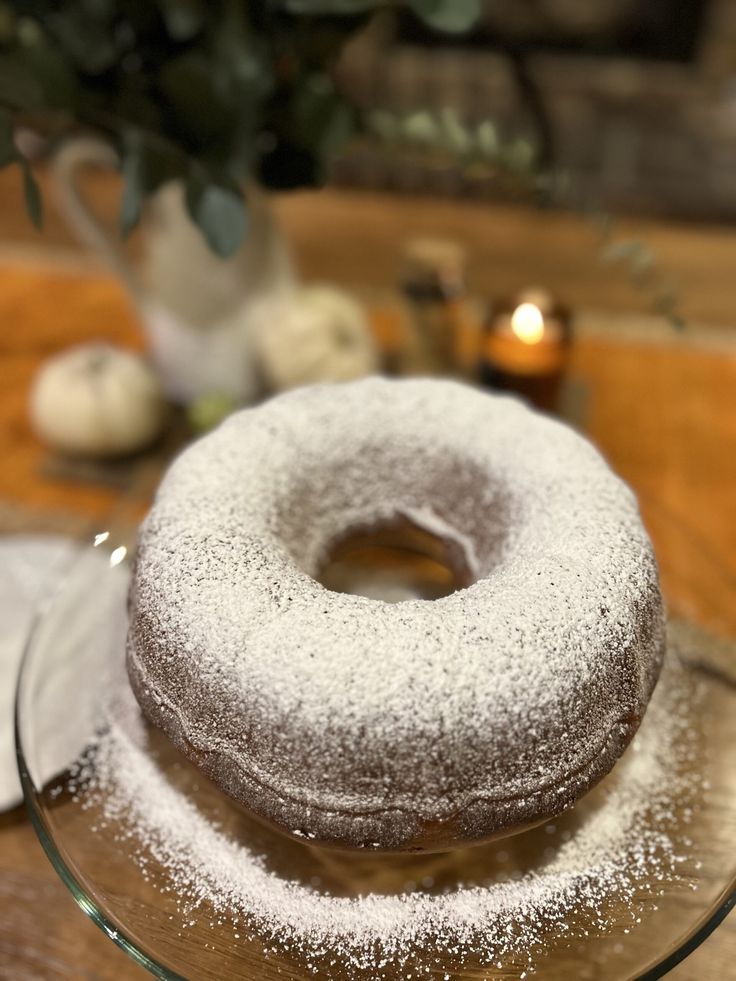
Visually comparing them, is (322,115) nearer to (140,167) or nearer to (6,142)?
(140,167)

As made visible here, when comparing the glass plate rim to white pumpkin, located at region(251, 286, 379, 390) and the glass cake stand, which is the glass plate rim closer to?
the glass cake stand

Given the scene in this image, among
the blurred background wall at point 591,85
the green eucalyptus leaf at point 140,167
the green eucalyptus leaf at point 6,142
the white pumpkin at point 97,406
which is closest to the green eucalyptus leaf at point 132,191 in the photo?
the green eucalyptus leaf at point 140,167

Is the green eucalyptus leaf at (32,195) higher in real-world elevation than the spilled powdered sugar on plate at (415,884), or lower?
higher

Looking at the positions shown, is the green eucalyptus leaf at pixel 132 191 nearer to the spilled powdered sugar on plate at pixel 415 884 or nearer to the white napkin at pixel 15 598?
the white napkin at pixel 15 598

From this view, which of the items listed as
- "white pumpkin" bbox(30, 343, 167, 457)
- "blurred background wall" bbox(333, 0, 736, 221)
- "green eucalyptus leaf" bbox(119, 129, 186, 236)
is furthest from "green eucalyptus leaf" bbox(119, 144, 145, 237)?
"blurred background wall" bbox(333, 0, 736, 221)

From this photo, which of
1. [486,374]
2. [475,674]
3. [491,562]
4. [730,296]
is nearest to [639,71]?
[730,296]

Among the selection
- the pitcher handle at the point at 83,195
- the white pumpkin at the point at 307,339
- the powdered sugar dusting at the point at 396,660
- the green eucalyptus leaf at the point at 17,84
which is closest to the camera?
the powdered sugar dusting at the point at 396,660

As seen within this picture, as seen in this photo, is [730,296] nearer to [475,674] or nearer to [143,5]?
[143,5]
